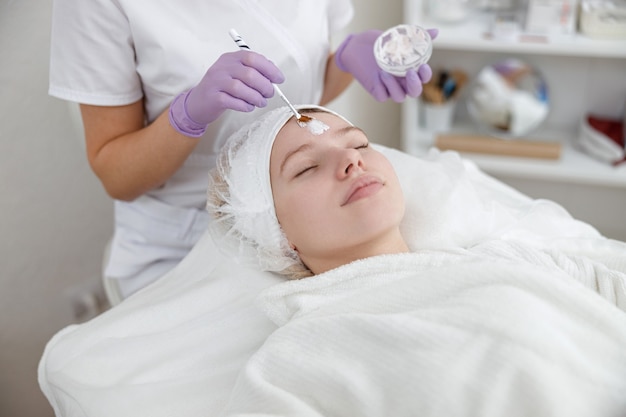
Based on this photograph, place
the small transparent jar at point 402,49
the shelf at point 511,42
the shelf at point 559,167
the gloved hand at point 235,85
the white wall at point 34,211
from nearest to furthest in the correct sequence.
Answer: the gloved hand at point 235,85 < the small transparent jar at point 402,49 < the white wall at point 34,211 < the shelf at point 511,42 < the shelf at point 559,167

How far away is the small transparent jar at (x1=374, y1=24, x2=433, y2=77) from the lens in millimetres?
1198

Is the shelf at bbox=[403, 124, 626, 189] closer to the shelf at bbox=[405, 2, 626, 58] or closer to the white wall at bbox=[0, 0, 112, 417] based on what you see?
the shelf at bbox=[405, 2, 626, 58]

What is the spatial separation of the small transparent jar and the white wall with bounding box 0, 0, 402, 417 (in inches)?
29.8

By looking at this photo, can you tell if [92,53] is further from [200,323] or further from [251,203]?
[200,323]

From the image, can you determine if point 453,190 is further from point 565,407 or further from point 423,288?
point 565,407

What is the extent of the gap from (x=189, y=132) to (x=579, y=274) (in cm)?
72

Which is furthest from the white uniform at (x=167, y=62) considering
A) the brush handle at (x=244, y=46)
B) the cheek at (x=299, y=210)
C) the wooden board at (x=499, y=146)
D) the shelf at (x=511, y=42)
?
the wooden board at (x=499, y=146)

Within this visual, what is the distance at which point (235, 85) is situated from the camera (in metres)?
0.96

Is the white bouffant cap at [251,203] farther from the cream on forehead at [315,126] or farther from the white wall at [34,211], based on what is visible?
the white wall at [34,211]

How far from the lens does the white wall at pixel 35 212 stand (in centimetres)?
146

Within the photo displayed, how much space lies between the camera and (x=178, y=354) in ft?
3.44

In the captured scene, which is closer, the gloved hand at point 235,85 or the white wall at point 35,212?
the gloved hand at point 235,85

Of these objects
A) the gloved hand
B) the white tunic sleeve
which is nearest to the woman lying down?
the gloved hand

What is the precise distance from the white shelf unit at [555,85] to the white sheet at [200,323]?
789 millimetres
